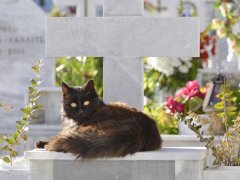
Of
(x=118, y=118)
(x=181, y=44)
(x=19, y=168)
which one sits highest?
(x=181, y=44)

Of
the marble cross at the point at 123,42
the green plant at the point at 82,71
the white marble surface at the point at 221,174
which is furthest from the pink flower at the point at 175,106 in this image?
the green plant at the point at 82,71

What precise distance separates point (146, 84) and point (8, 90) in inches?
84.4

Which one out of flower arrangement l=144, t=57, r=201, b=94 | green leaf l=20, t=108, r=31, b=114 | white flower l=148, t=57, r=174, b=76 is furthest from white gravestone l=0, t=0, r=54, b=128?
green leaf l=20, t=108, r=31, b=114

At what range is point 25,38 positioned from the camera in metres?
9.96

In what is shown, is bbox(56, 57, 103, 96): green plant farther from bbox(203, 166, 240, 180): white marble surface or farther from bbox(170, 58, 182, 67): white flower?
bbox(203, 166, 240, 180): white marble surface

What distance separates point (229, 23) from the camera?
11.8 metres

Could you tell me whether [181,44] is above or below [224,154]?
above

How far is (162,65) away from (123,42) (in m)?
4.80

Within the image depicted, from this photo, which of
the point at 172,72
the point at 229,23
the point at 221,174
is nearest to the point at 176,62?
the point at 172,72

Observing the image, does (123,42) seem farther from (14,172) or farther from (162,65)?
(162,65)

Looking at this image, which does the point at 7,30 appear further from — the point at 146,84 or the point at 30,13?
the point at 146,84

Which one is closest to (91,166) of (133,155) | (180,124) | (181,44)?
(133,155)

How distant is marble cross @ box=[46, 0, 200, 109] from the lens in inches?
233

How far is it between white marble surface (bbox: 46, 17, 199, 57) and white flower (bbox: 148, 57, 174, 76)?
465 centimetres
